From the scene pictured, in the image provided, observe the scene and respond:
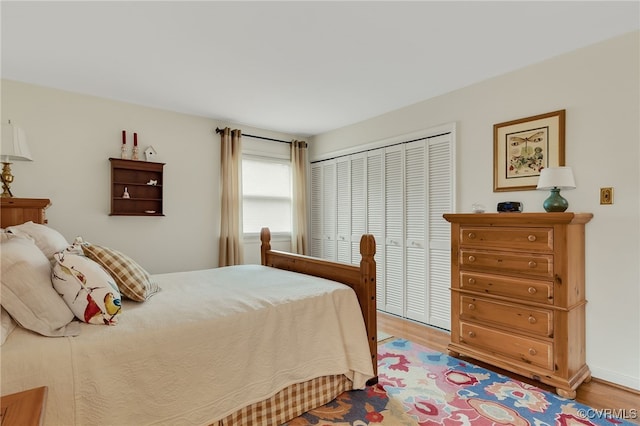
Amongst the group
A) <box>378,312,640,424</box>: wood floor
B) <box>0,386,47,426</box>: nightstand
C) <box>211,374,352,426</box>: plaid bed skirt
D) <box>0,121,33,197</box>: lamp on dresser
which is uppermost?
<box>0,121,33,197</box>: lamp on dresser

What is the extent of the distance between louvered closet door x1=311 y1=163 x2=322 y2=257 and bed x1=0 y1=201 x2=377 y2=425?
2443 millimetres

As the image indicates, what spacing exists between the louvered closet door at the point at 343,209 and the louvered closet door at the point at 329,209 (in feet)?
0.24

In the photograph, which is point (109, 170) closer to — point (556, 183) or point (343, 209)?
point (343, 209)

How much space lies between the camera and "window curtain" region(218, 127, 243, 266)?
162 inches

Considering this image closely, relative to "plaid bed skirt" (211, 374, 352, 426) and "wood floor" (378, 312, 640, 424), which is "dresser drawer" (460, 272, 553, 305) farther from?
"plaid bed skirt" (211, 374, 352, 426)

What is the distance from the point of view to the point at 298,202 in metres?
4.82

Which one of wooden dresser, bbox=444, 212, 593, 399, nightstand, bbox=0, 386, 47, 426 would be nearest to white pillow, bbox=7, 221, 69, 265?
nightstand, bbox=0, 386, 47, 426

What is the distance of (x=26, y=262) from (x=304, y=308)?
51.2 inches

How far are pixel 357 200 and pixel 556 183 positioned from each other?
235 centimetres

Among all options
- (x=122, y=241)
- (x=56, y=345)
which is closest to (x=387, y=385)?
(x=56, y=345)

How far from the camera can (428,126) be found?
3461 mm

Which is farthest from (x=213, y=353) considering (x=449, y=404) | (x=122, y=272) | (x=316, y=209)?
(x=316, y=209)
